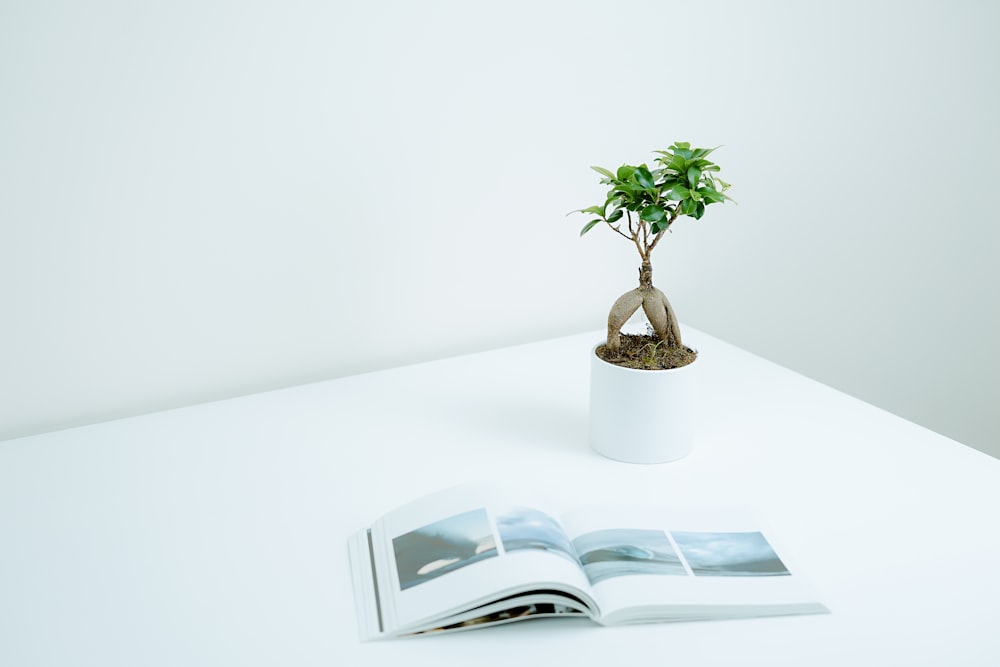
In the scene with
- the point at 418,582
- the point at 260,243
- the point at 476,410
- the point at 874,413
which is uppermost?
the point at 260,243

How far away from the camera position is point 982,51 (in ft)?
5.42

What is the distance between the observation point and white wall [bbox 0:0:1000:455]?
1.06 m

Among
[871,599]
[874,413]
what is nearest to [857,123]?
[874,413]

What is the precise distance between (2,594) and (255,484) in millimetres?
284

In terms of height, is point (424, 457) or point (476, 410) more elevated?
point (476, 410)

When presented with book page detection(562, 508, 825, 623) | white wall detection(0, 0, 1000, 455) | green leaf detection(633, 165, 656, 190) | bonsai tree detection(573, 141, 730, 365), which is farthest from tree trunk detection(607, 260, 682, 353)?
white wall detection(0, 0, 1000, 455)

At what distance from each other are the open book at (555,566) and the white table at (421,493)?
0.02 meters

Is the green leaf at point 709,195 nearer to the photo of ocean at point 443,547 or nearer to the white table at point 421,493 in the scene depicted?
the white table at point 421,493

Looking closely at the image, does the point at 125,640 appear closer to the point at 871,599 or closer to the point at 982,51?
the point at 871,599

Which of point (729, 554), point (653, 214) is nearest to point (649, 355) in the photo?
point (653, 214)

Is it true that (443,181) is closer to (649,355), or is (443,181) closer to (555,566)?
(649,355)

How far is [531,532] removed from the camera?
768 mm

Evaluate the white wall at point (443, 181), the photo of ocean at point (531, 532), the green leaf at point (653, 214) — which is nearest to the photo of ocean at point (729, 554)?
the photo of ocean at point (531, 532)

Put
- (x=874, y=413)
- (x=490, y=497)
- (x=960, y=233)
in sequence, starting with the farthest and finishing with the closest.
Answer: (x=960, y=233) < (x=874, y=413) < (x=490, y=497)
